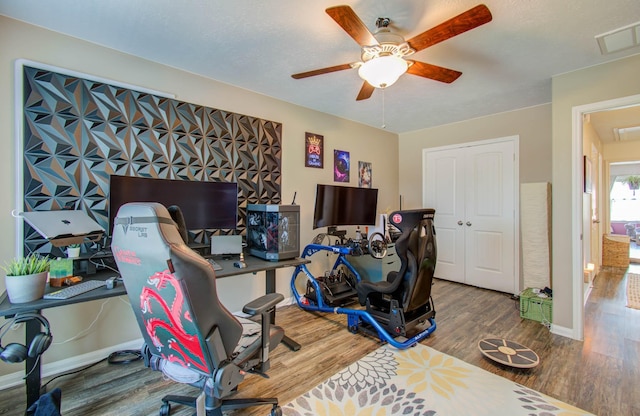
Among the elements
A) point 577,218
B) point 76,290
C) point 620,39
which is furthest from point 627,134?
point 76,290

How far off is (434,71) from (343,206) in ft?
6.67

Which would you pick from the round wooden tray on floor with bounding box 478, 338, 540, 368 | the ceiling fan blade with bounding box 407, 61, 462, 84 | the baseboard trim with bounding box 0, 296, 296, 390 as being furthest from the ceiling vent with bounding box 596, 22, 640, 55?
the baseboard trim with bounding box 0, 296, 296, 390

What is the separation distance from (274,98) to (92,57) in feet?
5.52

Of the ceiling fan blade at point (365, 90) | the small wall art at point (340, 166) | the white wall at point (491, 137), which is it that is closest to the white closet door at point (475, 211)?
the white wall at point (491, 137)

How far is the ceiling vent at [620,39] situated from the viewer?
2006 mm

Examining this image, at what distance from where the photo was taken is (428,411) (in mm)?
1724

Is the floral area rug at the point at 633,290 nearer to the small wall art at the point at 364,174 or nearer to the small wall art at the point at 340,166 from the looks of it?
the small wall art at the point at 364,174

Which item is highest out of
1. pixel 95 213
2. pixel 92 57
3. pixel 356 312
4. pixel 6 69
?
pixel 92 57

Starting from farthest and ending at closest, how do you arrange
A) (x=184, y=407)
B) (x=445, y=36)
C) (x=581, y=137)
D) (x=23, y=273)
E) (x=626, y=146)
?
1. (x=626, y=146)
2. (x=581, y=137)
3. (x=184, y=407)
4. (x=445, y=36)
5. (x=23, y=273)

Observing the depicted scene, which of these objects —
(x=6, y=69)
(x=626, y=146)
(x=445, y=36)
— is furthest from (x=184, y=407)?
(x=626, y=146)

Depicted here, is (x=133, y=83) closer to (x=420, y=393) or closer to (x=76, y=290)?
(x=76, y=290)

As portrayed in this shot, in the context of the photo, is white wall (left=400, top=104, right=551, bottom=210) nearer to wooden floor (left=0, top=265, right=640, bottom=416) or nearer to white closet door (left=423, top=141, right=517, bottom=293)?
white closet door (left=423, top=141, right=517, bottom=293)

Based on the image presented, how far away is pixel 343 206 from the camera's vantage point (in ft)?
12.3

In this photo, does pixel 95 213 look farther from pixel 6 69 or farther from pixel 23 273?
pixel 6 69
